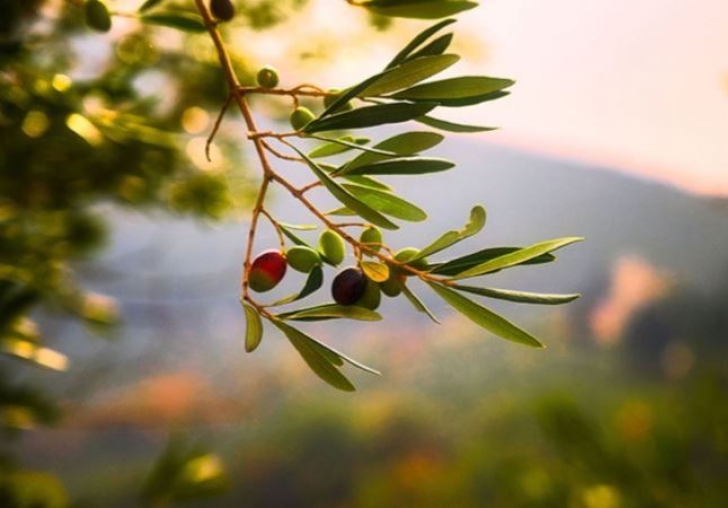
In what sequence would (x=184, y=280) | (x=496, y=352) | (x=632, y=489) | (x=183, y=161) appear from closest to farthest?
(x=183, y=161)
(x=632, y=489)
(x=184, y=280)
(x=496, y=352)

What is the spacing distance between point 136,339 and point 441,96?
183 cm

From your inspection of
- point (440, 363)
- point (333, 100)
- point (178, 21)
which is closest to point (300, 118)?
point (333, 100)

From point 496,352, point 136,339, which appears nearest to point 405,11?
point 496,352

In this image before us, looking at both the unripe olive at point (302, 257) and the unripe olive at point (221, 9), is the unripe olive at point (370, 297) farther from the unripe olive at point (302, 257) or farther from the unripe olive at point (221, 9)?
the unripe olive at point (221, 9)

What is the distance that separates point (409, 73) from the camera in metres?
0.29

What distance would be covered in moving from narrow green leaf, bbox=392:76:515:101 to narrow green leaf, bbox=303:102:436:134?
2 cm

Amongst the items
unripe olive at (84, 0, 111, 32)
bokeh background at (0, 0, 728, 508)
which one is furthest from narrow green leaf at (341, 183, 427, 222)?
bokeh background at (0, 0, 728, 508)

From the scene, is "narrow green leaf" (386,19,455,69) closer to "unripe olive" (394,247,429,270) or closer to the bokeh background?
"unripe olive" (394,247,429,270)

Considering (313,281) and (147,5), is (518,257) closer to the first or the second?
(313,281)

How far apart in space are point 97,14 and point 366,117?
142 millimetres

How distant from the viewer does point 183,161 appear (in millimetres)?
805

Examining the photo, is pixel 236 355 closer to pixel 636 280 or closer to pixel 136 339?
pixel 136 339

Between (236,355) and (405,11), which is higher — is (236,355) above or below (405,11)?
below

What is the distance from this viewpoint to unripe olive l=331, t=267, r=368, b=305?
0.30 meters
